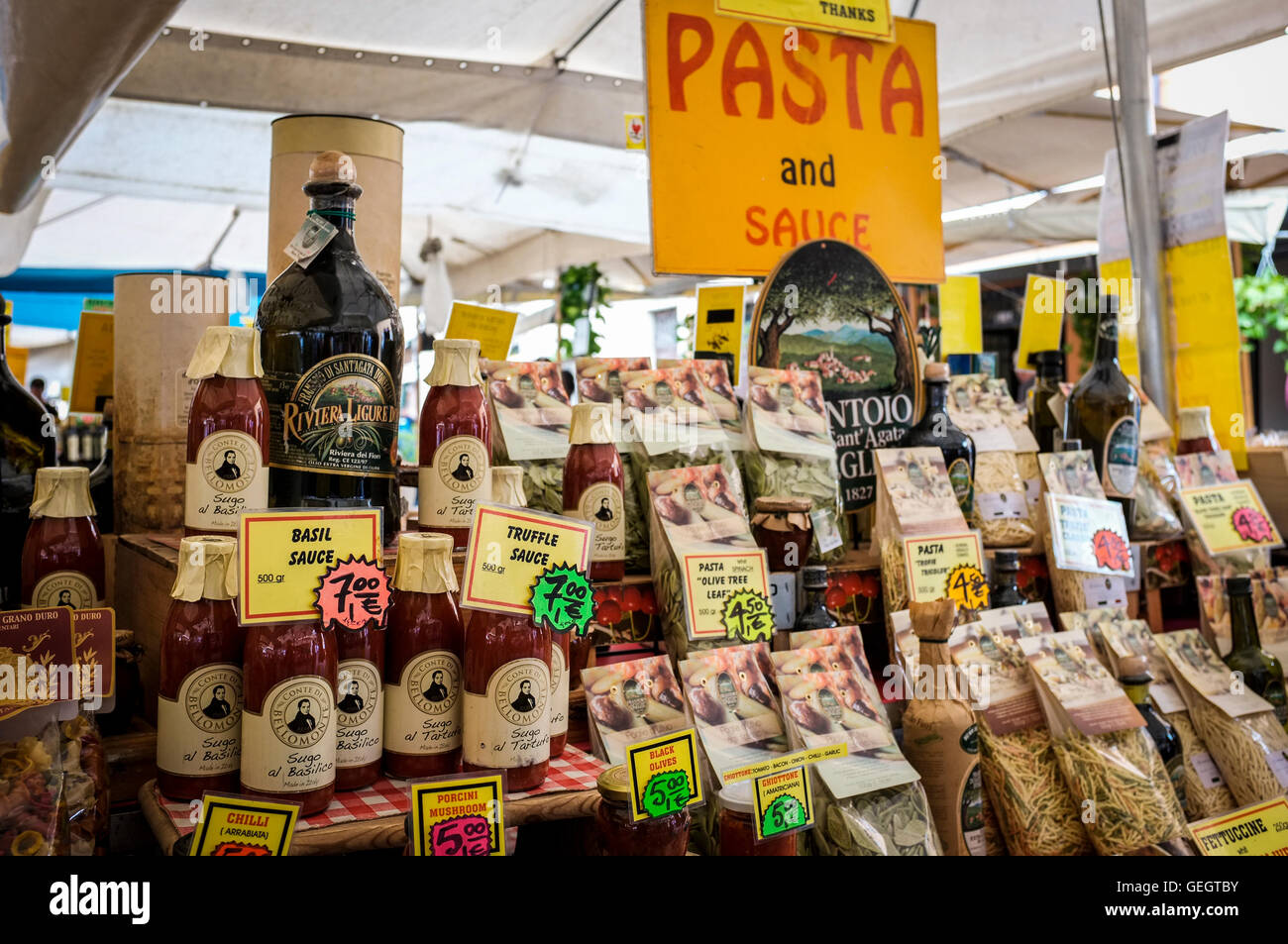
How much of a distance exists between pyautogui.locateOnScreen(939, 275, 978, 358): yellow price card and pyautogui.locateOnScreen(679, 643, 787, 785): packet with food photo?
178 cm

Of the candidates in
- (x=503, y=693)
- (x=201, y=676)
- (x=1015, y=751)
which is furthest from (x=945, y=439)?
(x=201, y=676)

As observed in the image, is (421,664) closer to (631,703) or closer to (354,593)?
(354,593)

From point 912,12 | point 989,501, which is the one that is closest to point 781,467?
point 989,501

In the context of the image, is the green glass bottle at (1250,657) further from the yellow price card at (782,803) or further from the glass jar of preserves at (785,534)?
the yellow price card at (782,803)

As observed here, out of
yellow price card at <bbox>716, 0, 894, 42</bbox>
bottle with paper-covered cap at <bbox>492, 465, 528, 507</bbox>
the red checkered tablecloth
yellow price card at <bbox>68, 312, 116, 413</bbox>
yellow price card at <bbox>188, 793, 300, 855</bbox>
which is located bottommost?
the red checkered tablecloth

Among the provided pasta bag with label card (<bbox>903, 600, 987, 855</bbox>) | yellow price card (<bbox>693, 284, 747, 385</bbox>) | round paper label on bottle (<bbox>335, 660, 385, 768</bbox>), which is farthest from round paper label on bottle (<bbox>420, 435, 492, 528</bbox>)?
yellow price card (<bbox>693, 284, 747, 385</bbox>)

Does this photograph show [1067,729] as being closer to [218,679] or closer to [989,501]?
[989,501]

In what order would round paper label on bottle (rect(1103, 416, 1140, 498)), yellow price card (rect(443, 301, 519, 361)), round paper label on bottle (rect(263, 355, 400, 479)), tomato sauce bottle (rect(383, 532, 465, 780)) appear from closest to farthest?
tomato sauce bottle (rect(383, 532, 465, 780)), round paper label on bottle (rect(263, 355, 400, 479)), round paper label on bottle (rect(1103, 416, 1140, 498)), yellow price card (rect(443, 301, 519, 361))

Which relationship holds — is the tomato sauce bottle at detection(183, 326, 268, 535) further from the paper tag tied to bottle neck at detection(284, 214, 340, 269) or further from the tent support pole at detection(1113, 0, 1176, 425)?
the tent support pole at detection(1113, 0, 1176, 425)

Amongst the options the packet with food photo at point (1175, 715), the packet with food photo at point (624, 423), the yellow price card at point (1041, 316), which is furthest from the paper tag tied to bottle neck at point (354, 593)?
the yellow price card at point (1041, 316)

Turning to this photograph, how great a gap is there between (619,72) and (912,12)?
108 centimetres

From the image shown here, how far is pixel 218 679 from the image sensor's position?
1043 millimetres

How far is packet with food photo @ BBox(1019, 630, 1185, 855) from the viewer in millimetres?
1495
